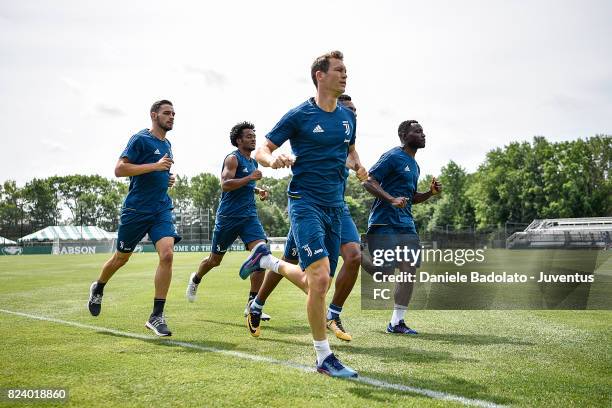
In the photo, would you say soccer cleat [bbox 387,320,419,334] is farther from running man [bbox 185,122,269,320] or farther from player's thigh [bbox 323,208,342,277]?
running man [bbox 185,122,269,320]

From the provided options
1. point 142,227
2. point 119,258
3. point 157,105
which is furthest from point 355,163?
point 119,258

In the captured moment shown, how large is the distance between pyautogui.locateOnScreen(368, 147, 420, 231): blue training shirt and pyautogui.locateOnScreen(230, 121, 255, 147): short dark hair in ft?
7.34

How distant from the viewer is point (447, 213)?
109688 millimetres

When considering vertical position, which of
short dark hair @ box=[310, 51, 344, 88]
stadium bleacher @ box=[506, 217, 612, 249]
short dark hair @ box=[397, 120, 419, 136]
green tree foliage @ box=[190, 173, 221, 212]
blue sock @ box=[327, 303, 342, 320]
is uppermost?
green tree foliage @ box=[190, 173, 221, 212]

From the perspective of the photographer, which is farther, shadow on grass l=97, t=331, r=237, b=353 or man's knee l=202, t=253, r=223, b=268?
man's knee l=202, t=253, r=223, b=268

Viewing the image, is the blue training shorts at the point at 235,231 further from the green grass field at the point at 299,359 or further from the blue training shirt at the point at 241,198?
the green grass field at the point at 299,359

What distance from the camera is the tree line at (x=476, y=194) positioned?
78.2 m

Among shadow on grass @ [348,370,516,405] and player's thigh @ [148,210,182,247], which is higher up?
player's thigh @ [148,210,182,247]

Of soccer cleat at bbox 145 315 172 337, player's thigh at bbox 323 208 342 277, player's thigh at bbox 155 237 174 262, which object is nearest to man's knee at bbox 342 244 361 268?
player's thigh at bbox 323 208 342 277

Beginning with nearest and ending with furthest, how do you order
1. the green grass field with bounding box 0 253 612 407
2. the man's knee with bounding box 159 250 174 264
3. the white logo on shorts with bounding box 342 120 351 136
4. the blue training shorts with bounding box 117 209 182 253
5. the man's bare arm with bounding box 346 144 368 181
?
the green grass field with bounding box 0 253 612 407 < the white logo on shorts with bounding box 342 120 351 136 < the man's bare arm with bounding box 346 144 368 181 < the man's knee with bounding box 159 250 174 264 < the blue training shorts with bounding box 117 209 182 253

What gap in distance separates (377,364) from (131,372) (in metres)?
2.14

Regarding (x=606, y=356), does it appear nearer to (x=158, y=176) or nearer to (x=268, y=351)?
(x=268, y=351)

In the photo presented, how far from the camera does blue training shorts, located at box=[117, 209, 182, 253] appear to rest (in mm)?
7500

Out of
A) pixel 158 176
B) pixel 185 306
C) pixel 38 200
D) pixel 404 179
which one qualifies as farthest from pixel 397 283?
pixel 38 200
